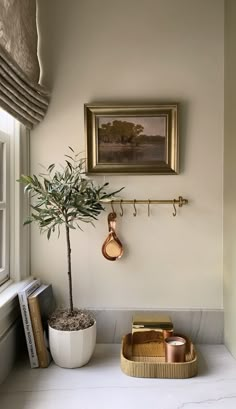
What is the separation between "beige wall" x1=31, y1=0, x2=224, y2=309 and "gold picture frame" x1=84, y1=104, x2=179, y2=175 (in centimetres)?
4

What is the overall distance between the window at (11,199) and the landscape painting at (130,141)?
336mm

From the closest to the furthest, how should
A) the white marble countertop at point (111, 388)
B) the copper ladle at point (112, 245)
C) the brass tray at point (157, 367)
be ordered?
the white marble countertop at point (111, 388)
the brass tray at point (157, 367)
the copper ladle at point (112, 245)

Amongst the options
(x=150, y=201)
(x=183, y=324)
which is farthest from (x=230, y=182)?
(x=183, y=324)

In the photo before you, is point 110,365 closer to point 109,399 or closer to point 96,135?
point 109,399

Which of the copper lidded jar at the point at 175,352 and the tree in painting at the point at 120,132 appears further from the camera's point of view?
the tree in painting at the point at 120,132

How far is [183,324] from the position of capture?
1.37m

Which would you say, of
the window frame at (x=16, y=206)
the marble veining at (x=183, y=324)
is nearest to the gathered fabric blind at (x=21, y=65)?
the window frame at (x=16, y=206)

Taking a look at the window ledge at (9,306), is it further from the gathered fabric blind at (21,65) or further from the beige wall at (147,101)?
the gathered fabric blind at (21,65)

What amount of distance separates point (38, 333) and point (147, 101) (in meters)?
1.00

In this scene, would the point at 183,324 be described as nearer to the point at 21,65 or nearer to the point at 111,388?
the point at 111,388

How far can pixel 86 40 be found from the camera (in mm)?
1398

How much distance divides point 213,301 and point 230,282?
0.48ft

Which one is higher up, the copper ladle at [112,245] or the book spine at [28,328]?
the copper ladle at [112,245]

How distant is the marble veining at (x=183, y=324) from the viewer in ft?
4.49
